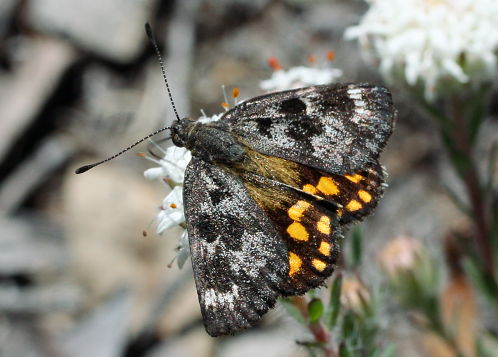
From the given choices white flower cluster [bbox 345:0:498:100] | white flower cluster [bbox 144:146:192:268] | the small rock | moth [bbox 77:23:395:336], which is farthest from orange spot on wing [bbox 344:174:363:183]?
the small rock

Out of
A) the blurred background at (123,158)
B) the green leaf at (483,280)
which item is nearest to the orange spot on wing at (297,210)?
the green leaf at (483,280)

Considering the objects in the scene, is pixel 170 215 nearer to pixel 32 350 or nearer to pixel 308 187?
pixel 308 187

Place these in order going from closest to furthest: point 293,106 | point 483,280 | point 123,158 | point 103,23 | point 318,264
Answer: point 318,264 < point 293,106 < point 483,280 < point 123,158 < point 103,23

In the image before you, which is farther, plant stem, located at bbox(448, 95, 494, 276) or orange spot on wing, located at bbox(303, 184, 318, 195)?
plant stem, located at bbox(448, 95, 494, 276)

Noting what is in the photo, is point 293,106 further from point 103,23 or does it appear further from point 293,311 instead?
point 103,23

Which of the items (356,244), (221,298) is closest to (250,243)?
(221,298)

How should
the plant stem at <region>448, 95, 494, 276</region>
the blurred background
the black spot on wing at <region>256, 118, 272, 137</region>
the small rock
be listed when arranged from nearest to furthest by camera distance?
the black spot on wing at <region>256, 118, 272, 137</region> < the plant stem at <region>448, 95, 494, 276</region> < the blurred background < the small rock

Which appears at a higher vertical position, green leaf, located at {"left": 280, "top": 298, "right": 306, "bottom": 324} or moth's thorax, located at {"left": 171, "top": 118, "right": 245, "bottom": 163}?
moth's thorax, located at {"left": 171, "top": 118, "right": 245, "bottom": 163}

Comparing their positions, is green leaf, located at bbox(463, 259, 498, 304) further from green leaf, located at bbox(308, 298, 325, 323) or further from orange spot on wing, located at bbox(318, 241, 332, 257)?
orange spot on wing, located at bbox(318, 241, 332, 257)
